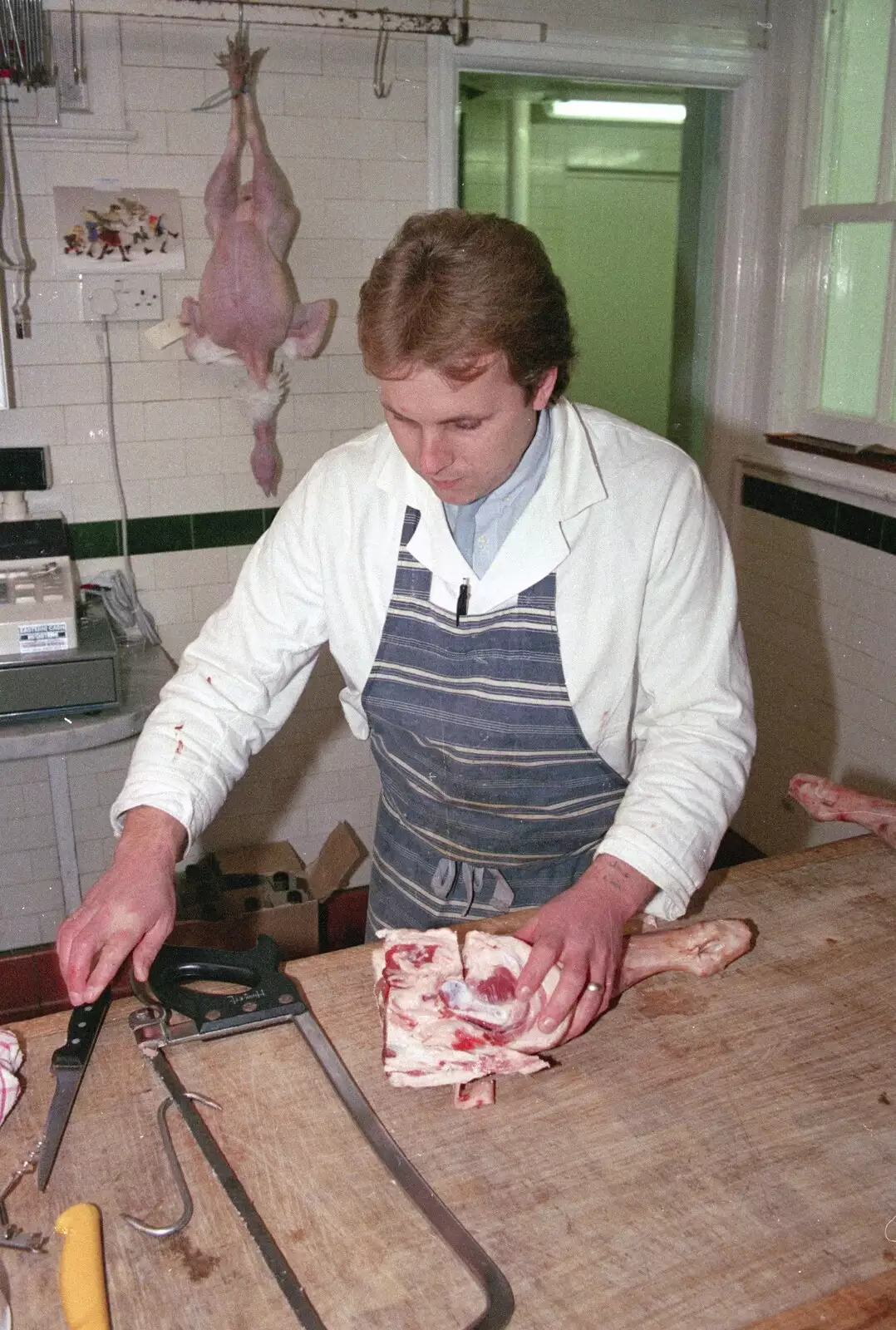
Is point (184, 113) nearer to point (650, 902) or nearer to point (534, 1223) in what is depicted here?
point (650, 902)

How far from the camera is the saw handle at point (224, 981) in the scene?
1.52 m

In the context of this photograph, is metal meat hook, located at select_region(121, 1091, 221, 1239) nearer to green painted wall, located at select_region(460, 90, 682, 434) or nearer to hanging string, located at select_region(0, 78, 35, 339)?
hanging string, located at select_region(0, 78, 35, 339)

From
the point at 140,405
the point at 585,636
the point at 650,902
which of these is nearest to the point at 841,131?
the point at 140,405

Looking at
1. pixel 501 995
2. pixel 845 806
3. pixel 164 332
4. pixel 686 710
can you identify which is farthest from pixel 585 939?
pixel 164 332

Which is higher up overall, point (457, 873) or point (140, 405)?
point (140, 405)

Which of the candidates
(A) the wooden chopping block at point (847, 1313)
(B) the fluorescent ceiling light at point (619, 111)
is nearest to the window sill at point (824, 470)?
(B) the fluorescent ceiling light at point (619, 111)

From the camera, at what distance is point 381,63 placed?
343 cm

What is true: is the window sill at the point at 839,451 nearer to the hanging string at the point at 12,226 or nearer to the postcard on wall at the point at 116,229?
the postcard on wall at the point at 116,229

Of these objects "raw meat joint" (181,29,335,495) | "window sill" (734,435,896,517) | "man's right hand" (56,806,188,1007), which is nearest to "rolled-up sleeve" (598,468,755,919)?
"man's right hand" (56,806,188,1007)

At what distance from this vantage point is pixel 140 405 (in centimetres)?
350

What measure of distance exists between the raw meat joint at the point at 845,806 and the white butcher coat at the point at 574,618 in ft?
1.13

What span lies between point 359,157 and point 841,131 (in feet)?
5.04

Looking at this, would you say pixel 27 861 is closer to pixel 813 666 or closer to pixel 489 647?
pixel 489 647

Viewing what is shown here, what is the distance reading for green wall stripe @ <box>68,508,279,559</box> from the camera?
354 cm
